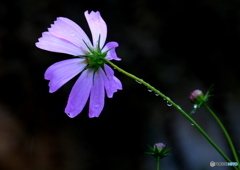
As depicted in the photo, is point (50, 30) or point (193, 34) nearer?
point (50, 30)

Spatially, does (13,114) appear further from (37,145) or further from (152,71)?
(152,71)

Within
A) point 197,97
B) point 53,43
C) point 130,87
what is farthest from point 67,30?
point 130,87

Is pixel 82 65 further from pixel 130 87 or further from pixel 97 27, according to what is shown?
pixel 130 87

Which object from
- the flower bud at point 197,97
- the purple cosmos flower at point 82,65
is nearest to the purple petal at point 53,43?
the purple cosmos flower at point 82,65

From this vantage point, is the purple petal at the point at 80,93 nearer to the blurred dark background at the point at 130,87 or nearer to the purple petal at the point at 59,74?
the purple petal at the point at 59,74

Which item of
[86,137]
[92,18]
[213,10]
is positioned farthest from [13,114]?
[92,18]
